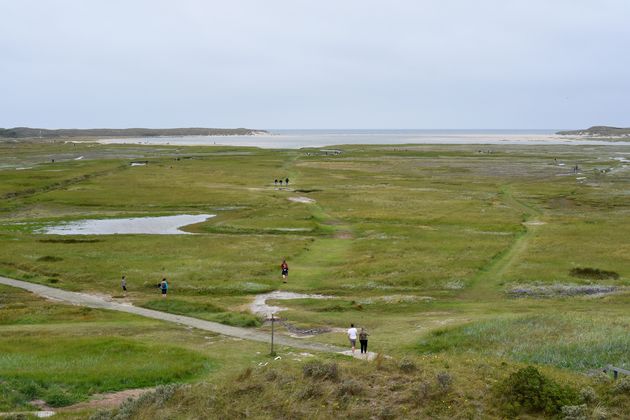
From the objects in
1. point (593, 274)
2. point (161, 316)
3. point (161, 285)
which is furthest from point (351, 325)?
point (593, 274)

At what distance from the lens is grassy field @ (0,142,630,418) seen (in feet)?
95.5

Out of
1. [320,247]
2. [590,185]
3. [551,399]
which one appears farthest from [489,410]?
[590,185]

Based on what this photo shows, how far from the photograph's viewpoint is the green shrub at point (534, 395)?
67.9ft

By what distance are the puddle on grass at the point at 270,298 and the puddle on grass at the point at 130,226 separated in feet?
97.9

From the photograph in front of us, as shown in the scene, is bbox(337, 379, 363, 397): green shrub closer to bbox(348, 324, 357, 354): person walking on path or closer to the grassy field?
the grassy field

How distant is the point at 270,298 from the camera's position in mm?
46812

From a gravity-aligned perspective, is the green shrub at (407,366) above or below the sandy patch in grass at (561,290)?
above

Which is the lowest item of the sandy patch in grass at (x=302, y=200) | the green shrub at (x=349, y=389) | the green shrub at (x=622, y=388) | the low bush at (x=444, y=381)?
the sandy patch in grass at (x=302, y=200)

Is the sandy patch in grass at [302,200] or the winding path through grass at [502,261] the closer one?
the winding path through grass at [502,261]

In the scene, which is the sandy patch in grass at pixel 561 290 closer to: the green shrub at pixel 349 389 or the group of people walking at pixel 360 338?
the group of people walking at pixel 360 338

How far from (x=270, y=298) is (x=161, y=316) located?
8825 millimetres

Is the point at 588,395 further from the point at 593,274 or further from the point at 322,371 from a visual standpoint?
the point at 593,274

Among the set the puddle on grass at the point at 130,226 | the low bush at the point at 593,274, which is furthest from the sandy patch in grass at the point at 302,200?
the low bush at the point at 593,274

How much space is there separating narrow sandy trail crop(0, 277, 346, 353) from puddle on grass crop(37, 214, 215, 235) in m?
23.5
